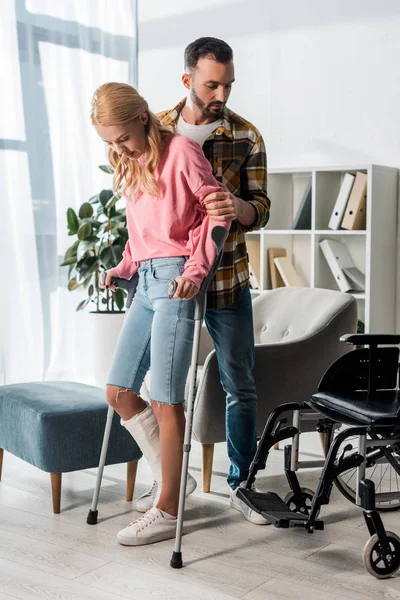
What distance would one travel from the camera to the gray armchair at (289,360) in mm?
2941

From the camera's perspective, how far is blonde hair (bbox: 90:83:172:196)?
2.32 metres

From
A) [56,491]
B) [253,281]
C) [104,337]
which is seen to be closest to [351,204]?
[253,281]

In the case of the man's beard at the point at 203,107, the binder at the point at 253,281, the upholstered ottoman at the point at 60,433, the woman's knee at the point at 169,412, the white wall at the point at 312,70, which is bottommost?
the upholstered ottoman at the point at 60,433

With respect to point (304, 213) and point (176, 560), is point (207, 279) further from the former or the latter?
point (304, 213)

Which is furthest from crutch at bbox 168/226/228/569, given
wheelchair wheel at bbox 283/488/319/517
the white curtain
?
the white curtain

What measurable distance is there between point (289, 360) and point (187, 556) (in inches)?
37.7

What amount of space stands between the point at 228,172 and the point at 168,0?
3049 millimetres

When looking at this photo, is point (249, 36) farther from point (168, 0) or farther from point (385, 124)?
point (385, 124)

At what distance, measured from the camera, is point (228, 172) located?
103 inches

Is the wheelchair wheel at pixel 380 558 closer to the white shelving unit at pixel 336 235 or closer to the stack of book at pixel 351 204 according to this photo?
the white shelving unit at pixel 336 235

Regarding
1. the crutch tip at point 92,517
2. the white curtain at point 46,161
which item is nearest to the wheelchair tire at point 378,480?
the crutch tip at point 92,517

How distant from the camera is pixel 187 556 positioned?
2375 mm

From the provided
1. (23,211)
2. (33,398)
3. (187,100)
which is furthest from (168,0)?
(33,398)

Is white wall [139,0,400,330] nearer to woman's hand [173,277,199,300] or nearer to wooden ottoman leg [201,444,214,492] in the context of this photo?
wooden ottoman leg [201,444,214,492]
